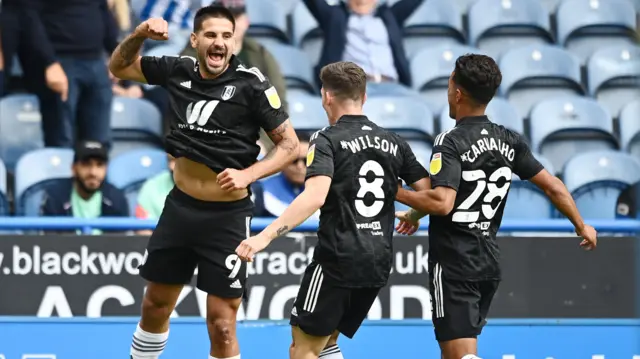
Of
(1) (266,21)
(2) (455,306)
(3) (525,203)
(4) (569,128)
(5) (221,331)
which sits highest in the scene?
(1) (266,21)

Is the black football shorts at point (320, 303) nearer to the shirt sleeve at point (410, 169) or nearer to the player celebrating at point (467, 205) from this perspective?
the player celebrating at point (467, 205)

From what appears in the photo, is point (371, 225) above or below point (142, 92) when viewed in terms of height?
below

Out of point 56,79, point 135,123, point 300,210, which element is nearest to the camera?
point 300,210

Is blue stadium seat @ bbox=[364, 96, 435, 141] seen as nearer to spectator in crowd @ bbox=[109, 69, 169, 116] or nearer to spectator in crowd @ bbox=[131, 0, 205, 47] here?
spectator in crowd @ bbox=[109, 69, 169, 116]

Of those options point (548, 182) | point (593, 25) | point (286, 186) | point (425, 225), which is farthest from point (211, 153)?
point (593, 25)

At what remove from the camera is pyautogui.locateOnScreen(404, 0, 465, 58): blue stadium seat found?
11.3 meters

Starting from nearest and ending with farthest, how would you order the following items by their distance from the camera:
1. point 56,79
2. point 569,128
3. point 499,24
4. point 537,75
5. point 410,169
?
point 410,169
point 56,79
point 569,128
point 537,75
point 499,24

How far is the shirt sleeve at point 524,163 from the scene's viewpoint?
19.7 feet

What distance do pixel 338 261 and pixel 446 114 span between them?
4.49 m

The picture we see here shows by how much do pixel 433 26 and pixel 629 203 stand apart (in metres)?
3.18

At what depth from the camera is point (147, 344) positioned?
20.7 ft

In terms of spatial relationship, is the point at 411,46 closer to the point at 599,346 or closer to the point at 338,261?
the point at 599,346

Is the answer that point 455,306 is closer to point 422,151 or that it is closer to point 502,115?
point 422,151

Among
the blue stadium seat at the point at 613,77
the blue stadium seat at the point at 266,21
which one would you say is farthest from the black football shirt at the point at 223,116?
the blue stadium seat at the point at 613,77
